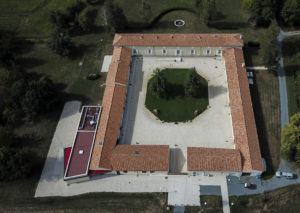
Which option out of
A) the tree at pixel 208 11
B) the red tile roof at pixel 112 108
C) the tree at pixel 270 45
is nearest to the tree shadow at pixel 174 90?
the red tile roof at pixel 112 108

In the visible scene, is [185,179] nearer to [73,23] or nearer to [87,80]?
[87,80]

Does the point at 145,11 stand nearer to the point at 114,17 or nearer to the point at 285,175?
the point at 114,17

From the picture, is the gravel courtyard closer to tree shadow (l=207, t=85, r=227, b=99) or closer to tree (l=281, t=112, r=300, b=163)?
tree shadow (l=207, t=85, r=227, b=99)

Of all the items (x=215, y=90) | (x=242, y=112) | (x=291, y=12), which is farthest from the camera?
(x=291, y=12)

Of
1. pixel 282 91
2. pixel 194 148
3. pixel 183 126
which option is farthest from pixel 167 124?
pixel 282 91

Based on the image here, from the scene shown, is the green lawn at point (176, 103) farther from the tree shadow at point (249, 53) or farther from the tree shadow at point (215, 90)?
the tree shadow at point (249, 53)

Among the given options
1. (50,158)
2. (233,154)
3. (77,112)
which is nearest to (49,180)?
(50,158)
